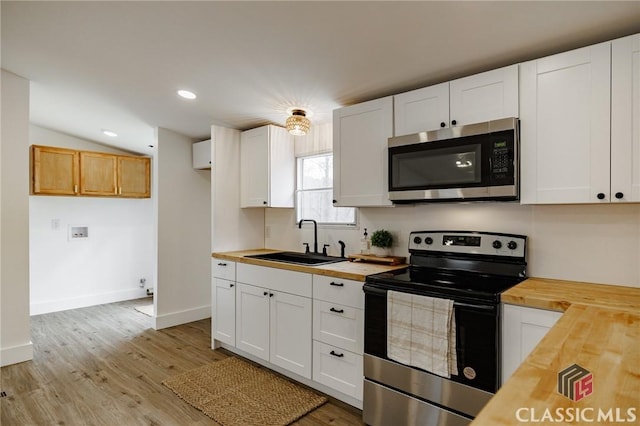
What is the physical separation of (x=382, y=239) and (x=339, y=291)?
2.04ft

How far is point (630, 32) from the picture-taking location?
70.6 inches

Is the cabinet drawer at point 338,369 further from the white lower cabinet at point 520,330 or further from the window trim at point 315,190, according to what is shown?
the window trim at point 315,190

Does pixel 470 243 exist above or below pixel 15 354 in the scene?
above

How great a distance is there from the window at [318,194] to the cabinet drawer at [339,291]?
843 mm

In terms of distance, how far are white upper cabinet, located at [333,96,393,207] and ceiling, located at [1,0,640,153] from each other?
0.17m

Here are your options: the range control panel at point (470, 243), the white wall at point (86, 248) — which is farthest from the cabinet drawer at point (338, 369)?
the white wall at point (86, 248)

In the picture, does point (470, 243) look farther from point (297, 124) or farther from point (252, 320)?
point (252, 320)

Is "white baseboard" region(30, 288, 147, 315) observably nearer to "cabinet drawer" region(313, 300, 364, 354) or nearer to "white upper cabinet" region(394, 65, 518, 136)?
"cabinet drawer" region(313, 300, 364, 354)

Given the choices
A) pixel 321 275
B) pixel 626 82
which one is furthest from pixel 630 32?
pixel 321 275

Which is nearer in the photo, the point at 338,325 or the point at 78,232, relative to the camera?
the point at 338,325

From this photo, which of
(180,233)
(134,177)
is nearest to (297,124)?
(180,233)

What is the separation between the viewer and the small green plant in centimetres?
280

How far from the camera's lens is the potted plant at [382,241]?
2.80m

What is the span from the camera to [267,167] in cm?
352
